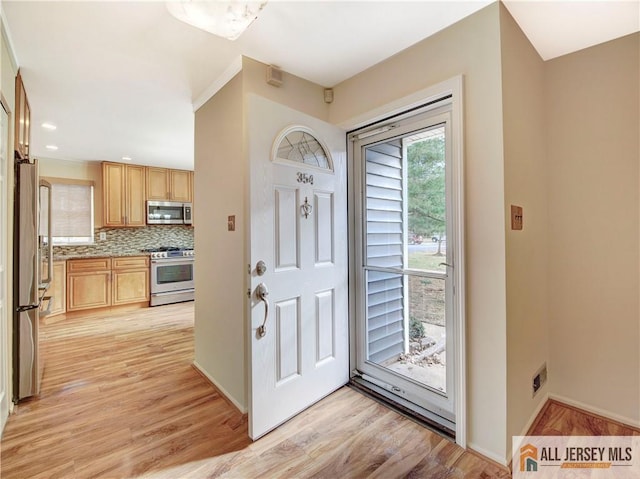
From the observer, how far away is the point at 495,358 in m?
1.55

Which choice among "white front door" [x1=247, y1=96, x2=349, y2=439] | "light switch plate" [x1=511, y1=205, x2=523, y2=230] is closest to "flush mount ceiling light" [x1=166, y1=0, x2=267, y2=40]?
"white front door" [x1=247, y1=96, x2=349, y2=439]

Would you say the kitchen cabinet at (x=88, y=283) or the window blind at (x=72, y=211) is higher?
the window blind at (x=72, y=211)

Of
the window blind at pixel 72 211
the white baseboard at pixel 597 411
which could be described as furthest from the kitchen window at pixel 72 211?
the white baseboard at pixel 597 411

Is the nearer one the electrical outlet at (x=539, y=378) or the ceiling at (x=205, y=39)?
the ceiling at (x=205, y=39)

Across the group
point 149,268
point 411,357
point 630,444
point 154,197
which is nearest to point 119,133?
point 154,197

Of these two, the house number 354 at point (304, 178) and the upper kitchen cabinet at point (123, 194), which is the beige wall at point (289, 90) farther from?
the upper kitchen cabinet at point (123, 194)

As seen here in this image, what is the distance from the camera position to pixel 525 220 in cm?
175

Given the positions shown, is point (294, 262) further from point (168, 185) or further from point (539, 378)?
point (168, 185)

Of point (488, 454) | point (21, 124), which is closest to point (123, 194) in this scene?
point (21, 124)

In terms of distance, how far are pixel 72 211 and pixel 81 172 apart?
24.4 inches

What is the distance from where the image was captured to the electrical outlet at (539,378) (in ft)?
6.17

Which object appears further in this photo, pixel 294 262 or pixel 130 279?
pixel 130 279

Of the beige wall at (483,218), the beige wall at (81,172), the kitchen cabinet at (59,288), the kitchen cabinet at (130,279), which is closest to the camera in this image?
the beige wall at (483,218)

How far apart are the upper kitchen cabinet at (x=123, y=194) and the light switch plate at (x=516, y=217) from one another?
5.24 m
